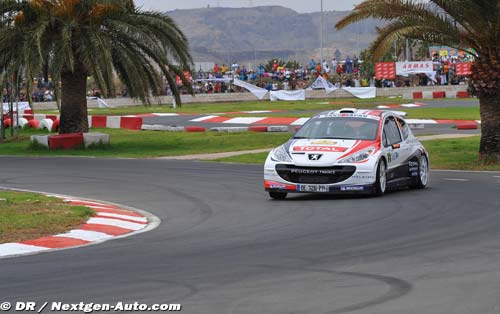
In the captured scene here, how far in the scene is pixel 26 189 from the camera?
19.6 m

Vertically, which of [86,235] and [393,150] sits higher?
[393,150]

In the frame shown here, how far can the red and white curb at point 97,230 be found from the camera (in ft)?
36.8

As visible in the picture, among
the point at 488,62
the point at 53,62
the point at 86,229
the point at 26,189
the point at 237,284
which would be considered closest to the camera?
the point at 237,284

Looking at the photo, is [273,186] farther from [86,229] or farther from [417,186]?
[86,229]

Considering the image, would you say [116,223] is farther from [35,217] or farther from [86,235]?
[86,235]

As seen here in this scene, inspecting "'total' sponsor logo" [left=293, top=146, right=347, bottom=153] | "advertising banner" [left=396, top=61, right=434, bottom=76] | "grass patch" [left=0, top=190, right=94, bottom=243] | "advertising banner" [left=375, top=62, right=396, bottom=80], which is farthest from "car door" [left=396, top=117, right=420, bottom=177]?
"advertising banner" [left=375, top=62, right=396, bottom=80]

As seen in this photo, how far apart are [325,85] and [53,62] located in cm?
3789

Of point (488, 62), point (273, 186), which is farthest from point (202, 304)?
point (488, 62)

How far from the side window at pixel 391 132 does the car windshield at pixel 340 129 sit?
25 cm

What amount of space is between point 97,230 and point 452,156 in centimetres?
1442

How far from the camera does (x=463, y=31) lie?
2308 cm

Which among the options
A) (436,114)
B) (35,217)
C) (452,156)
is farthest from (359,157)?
(436,114)

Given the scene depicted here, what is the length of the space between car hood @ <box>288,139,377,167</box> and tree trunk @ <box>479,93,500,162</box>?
21.7 ft

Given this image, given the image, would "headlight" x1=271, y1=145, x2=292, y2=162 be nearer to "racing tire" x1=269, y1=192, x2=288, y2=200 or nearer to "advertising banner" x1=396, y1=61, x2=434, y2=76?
"racing tire" x1=269, y1=192, x2=288, y2=200
